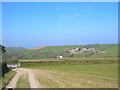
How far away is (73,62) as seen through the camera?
6938 centimetres

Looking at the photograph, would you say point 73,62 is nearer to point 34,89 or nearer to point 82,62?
point 82,62

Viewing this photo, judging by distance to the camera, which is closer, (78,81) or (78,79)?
(78,81)

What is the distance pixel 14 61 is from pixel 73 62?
1891 centimetres

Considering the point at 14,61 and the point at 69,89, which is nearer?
the point at 69,89

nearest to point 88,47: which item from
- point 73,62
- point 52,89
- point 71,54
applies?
point 71,54

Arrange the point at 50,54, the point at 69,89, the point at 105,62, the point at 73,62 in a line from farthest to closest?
the point at 50,54
the point at 73,62
the point at 105,62
the point at 69,89

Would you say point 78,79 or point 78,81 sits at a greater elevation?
point 78,81

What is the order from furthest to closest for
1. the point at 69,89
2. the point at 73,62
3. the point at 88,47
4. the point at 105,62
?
the point at 88,47, the point at 73,62, the point at 105,62, the point at 69,89

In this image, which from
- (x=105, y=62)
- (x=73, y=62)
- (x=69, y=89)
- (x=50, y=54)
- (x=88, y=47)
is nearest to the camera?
(x=69, y=89)

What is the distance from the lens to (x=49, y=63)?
6638cm

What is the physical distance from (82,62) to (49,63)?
1016 cm

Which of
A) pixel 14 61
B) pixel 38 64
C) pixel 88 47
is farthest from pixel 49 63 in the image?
pixel 88 47

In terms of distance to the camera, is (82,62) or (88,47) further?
(88,47)

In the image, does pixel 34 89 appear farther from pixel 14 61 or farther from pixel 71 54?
pixel 71 54
